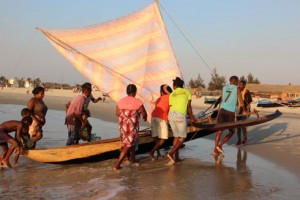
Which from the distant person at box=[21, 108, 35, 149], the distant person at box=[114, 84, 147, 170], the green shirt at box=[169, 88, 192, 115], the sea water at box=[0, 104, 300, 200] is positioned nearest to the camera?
the sea water at box=[0, 104, 300, 200]

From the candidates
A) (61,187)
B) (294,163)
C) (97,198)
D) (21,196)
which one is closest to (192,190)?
(97,198)

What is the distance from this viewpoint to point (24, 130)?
7.46 m

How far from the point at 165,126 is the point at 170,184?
6.12 ft

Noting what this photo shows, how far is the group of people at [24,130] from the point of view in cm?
732

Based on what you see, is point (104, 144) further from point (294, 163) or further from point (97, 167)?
point (294, 163)

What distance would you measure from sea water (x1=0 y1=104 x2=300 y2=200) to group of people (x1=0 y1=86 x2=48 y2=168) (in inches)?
15.2

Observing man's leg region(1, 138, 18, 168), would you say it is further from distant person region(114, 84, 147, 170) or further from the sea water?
distant person region(114, 84, 147, 170)

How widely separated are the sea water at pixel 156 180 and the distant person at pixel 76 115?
654 millimetres

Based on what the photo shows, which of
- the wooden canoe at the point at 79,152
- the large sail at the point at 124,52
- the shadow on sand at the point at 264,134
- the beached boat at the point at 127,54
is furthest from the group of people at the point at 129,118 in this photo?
the shadow on sand at the point at 264,134

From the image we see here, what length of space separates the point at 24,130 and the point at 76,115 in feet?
3.43

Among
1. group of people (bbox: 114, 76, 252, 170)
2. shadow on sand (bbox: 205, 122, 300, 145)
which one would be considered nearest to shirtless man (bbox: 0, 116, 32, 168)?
group of people (bbox: 114, 76, 252, 170)

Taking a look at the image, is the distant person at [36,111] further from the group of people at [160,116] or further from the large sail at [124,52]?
the group of people at [160,116]

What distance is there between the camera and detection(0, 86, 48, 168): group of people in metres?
7.32

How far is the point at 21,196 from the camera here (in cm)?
565
